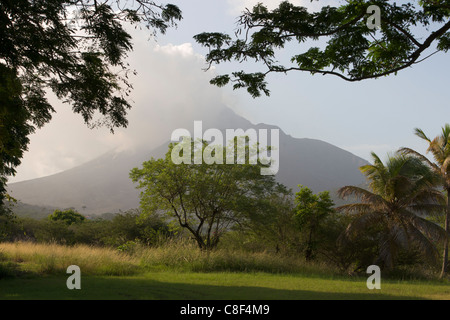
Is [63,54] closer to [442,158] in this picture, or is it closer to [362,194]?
[362,194]

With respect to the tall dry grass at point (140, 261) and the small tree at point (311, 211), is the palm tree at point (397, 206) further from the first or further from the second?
the tall dry grass at point (140, 261)

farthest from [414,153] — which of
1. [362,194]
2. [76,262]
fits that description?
[76,262]

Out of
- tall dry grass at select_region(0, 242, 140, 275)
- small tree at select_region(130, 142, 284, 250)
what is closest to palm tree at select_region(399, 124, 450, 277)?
small tree at select_region(130, 142, 284, 250)

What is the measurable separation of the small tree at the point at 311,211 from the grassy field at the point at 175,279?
4.87 meters

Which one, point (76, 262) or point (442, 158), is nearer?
point (76, 262)

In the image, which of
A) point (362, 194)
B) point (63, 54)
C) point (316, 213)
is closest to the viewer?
point (63, 54)

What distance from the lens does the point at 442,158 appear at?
2391 cm

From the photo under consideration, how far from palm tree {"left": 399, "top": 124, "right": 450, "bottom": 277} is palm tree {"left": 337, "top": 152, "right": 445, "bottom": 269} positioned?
4.50 feet

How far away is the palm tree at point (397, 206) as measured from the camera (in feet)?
63.5

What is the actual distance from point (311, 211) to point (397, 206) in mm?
4472

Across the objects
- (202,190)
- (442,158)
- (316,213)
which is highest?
(442,158)

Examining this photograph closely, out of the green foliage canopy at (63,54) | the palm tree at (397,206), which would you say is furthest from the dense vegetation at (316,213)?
the green foliage canopy at (63,54)

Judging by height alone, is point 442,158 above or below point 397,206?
above

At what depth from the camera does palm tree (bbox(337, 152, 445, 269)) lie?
19359mm
